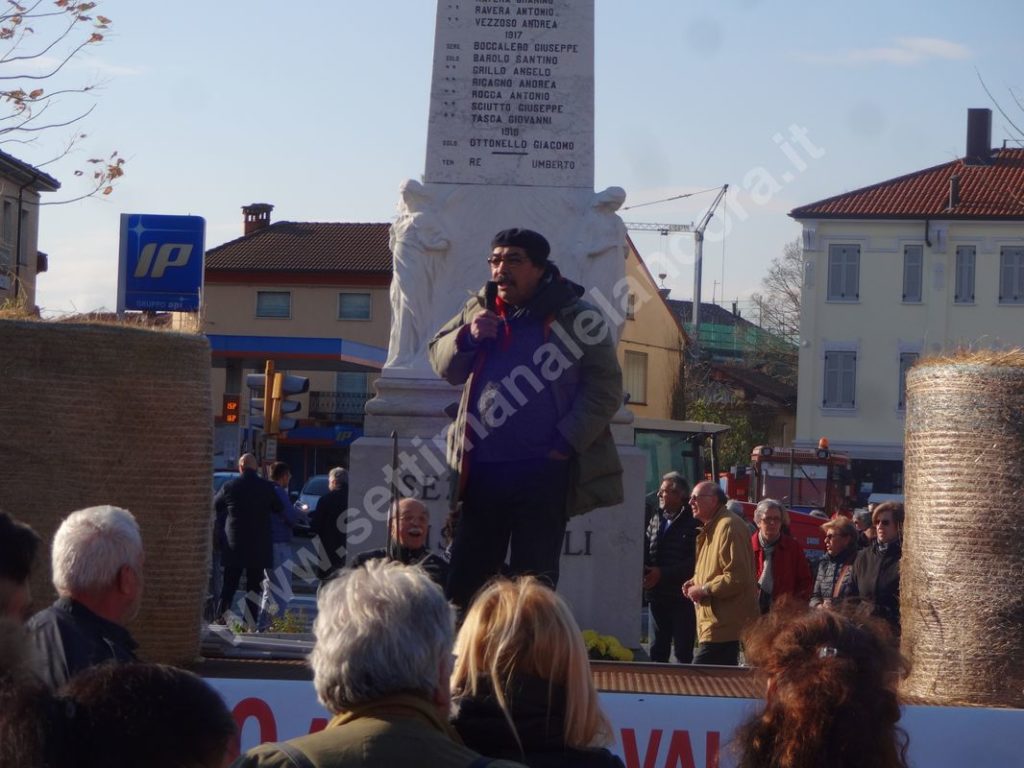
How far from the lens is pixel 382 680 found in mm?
3031

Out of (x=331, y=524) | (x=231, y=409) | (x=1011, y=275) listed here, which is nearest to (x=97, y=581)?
(x=331, y=524)

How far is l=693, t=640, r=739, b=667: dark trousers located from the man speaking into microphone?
287 cm

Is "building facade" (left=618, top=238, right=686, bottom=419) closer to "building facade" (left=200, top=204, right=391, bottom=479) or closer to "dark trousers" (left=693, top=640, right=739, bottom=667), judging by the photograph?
"building facade" (left=200, top=204, right=391, bottom=479)

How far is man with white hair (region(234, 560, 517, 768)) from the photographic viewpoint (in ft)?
9.72

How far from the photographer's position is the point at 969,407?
6.89m

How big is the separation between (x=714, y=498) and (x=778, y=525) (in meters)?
0.70

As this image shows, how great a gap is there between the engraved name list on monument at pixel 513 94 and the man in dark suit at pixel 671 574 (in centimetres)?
219

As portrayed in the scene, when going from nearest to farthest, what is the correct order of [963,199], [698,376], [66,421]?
[66,421], [963,199], [698,376]

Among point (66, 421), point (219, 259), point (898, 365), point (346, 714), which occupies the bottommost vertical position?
point (346, 714)

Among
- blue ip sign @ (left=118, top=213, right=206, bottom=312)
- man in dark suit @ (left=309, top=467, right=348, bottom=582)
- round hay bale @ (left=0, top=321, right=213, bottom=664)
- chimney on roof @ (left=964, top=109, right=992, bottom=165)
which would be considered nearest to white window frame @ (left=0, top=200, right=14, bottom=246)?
blue ip sign @ (left=118, top=213, right=206, bottom=312)

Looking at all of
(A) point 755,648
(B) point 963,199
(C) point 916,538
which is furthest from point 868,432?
(A) point 755,648

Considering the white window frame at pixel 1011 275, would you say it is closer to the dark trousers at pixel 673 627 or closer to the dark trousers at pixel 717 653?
the dark trousers at pixel 673 627

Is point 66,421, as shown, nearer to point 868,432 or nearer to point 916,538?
point 916,538

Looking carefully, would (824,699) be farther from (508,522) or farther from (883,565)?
(883,565)
